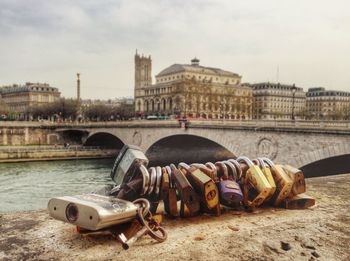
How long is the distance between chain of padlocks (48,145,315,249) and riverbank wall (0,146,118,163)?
1935 inches

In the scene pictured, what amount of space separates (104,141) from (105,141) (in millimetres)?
218

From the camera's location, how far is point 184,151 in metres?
57.4

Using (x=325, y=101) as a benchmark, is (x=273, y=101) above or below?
below

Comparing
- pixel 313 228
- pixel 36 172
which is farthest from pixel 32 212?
pixel 36 172

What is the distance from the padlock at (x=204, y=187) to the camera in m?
7.30

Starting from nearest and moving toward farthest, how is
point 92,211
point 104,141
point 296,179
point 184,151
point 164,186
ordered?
point 92,211
point 164,186
point 296,179
point 184,151
point 104,141

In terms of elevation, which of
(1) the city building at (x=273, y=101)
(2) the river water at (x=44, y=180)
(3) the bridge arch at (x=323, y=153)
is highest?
(1) the city building at (x=273, y=101)

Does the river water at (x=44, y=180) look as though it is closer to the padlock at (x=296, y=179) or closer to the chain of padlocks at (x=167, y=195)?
the chain of padlocks at (x=167, y=195)

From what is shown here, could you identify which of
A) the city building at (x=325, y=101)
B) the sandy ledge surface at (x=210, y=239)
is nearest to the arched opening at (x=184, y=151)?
the sandy ledge surface at (x=210, y=239)

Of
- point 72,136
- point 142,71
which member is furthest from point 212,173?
point 142,71

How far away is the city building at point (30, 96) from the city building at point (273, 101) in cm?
7990

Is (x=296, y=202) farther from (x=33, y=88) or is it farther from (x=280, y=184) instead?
(x=33, y=88)

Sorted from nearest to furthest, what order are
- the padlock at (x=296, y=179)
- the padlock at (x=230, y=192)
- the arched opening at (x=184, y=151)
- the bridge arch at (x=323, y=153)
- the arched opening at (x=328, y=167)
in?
the padlock at (x=230, y=192) < the padlock at (x=296, y=179) < the bridge arch at (x=323, y=153) < the arched opening at (x=328, y=167) < the arched opening at (x=184, y=151)

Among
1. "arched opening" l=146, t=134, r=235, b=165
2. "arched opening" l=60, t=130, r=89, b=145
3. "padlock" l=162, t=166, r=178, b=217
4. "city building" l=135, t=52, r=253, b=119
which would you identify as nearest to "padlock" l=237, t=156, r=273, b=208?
"padlock" l=162, t=166, r=178, b=217
